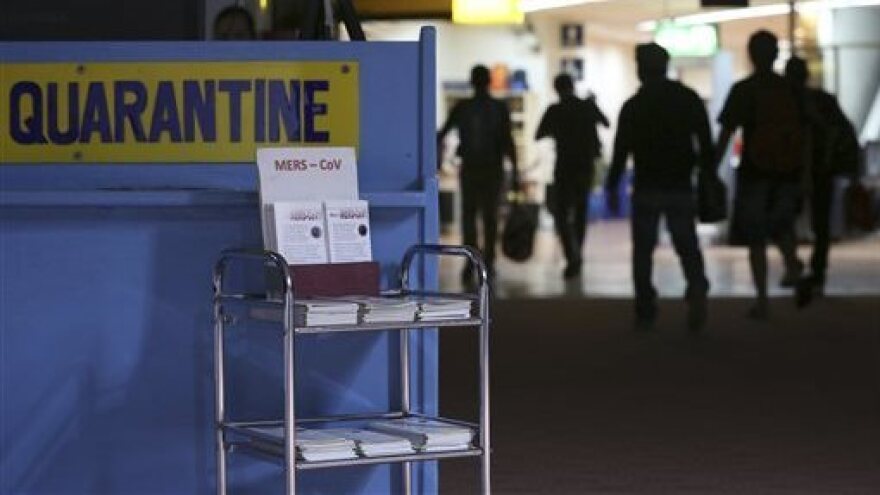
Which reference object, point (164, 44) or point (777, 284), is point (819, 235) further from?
point (164, 44)

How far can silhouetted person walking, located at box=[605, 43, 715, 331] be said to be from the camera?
12641 millimetres

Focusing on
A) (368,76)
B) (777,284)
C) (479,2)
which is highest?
(479,2)

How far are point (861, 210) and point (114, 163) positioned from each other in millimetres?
14321

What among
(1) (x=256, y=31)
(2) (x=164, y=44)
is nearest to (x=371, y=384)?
Result: (2) (x=164, y=44)

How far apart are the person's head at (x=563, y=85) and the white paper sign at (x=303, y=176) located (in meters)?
12.2

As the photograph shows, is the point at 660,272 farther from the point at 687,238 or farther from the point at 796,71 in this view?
the point at 687,238

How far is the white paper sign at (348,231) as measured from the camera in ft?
17.7

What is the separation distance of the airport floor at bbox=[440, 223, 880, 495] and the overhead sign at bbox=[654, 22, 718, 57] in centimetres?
890

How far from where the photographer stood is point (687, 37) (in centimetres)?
2595

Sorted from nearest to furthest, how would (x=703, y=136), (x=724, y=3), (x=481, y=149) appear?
(x=703, y=136) → (x=481, y=149) → (x=724, y=3)

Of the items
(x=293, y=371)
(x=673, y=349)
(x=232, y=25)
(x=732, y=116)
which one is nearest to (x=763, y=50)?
(x=732, y=116)

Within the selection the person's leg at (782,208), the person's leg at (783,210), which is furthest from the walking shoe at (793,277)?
the person's leg at (782,208)

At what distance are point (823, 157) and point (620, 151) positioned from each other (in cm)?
280

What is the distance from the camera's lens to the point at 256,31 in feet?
31.4
